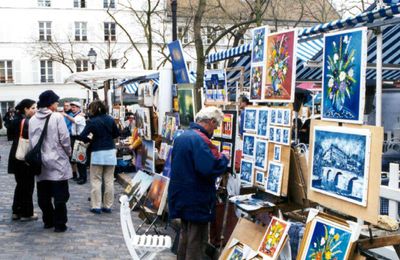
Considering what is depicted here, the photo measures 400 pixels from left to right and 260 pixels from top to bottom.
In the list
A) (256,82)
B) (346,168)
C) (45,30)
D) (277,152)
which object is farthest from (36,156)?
(45,30)

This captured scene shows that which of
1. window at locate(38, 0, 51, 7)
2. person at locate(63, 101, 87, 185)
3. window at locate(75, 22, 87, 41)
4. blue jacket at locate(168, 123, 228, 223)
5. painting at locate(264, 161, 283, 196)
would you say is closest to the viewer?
blue jacket at locate(168, 123, 228, 223)

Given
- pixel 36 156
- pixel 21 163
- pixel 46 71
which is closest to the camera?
pixel 36 156

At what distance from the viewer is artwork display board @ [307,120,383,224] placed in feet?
11.3

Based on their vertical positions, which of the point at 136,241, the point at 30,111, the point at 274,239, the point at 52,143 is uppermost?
the point at 30,111

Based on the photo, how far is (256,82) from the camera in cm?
520

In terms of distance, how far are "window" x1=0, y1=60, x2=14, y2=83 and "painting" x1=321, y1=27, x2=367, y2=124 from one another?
139ft

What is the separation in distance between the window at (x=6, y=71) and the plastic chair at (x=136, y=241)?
4078 centimetres

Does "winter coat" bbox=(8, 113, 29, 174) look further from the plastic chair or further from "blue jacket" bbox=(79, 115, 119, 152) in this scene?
the plastic chair

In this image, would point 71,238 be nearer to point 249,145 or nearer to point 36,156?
point 36,156

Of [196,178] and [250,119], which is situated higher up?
[250,119]

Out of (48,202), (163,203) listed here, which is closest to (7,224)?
(48,202)

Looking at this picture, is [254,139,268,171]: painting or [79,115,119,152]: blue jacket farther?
[79,115,119,152]: blue jacket

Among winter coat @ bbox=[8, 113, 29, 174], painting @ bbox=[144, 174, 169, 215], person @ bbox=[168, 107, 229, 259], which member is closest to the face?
winter coat @ bbox=[8, 113, 29, 174]

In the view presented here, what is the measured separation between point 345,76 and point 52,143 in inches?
165
